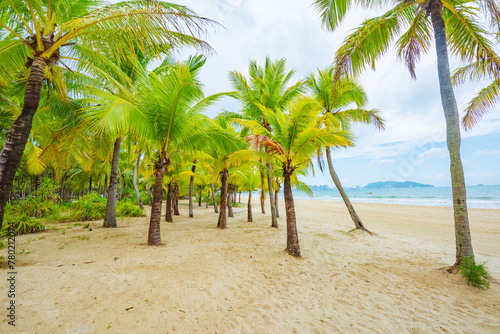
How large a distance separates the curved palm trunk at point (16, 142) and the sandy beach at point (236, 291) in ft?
4.89

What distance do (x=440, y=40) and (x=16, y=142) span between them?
865 cm

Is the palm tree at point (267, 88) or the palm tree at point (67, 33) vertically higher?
the palm tree at point (267, 88)

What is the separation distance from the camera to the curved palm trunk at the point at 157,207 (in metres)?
5.85

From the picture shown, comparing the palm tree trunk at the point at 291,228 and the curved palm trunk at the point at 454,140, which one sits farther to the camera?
the palm tree trunk at the point at 291,228

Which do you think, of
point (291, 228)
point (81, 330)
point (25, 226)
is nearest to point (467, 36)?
point (291, 228)

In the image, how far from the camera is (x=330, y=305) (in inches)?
124

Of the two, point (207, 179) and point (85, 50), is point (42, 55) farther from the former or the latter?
point (207, 179)

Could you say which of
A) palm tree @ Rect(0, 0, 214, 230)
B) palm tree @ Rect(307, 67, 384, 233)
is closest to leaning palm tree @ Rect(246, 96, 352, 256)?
palm tree @ Rect(0, 0, 214, 230)

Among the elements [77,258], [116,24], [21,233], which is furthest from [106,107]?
[21,233]

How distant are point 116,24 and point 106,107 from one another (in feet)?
5.43

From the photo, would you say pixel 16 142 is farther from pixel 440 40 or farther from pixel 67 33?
pixel 440 40

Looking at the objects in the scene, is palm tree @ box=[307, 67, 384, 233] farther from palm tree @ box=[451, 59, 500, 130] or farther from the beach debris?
the beach debris

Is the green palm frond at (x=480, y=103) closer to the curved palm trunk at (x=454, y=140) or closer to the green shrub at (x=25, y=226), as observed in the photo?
the curved palm trunk at (x=454, y=140)

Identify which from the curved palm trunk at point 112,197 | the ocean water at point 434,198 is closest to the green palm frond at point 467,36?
the curved palm trunk at point 112,197
